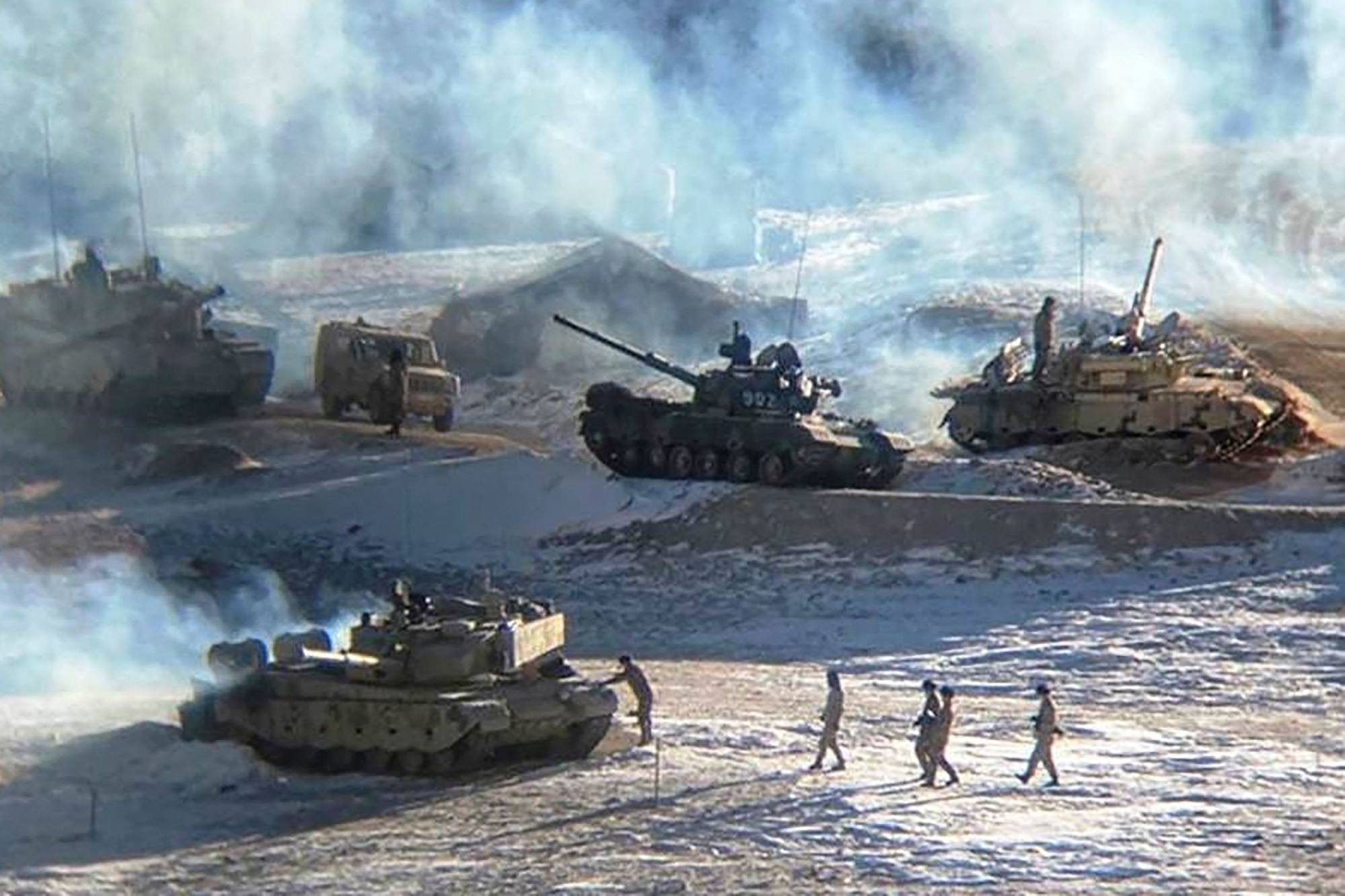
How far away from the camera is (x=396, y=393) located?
44.3 meters

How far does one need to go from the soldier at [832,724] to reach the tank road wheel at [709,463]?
16.1 metres

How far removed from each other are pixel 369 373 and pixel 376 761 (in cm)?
2420

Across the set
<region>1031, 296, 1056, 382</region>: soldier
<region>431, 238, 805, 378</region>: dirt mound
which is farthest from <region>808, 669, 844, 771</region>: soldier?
<region>431, 238, 805, 378</region>: dirt mound

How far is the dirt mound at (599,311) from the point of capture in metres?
55.6

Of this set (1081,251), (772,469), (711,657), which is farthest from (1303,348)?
(711,657)

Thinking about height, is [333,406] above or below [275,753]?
above

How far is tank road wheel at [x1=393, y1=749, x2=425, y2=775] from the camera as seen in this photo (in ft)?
73.0

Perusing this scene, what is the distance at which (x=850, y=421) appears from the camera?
3888 centimetres

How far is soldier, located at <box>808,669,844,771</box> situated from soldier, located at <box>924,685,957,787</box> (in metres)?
0.92

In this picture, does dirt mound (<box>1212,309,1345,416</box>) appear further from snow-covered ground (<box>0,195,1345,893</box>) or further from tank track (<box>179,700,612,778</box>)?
tank track (<box>179,700,612,778</box>)

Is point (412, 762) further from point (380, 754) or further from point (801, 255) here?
point (801, 255)

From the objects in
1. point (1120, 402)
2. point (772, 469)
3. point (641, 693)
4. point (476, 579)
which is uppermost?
point (1120, 402)

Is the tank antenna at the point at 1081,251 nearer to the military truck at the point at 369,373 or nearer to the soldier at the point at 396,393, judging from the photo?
the military truck at the point at 369,373

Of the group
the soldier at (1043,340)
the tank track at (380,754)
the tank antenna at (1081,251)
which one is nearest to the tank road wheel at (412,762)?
the tank track at (380,754)
